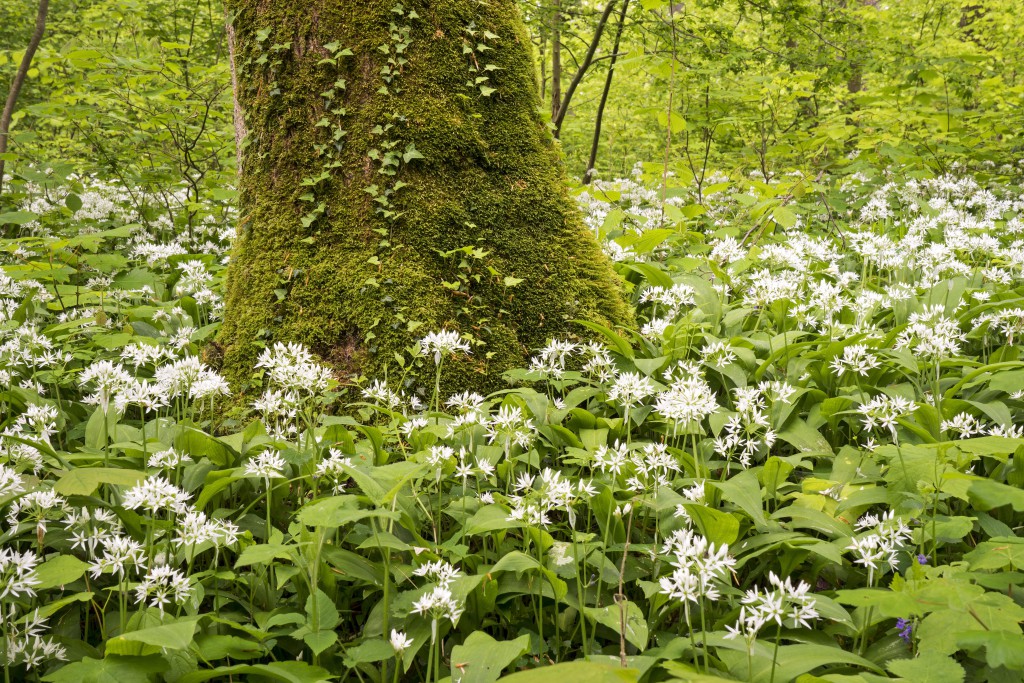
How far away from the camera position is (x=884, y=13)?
7.87 m

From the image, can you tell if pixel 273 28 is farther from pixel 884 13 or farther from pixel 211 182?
pixel 884 13

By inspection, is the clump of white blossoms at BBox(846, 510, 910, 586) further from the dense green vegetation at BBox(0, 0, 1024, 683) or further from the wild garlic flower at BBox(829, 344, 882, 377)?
the wild garlic flower at BBox(829, 344, 882, 377)

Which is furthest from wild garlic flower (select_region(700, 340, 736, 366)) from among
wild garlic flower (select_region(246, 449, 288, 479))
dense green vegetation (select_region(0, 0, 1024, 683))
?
wild garlic flower (select_region(246, 449, 288, 479))

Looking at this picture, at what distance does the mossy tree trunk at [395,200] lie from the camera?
109 inches

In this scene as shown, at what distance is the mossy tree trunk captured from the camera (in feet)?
9.09

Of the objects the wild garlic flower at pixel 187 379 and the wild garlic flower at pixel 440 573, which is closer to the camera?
the wild garlic flower at pixel 440 573

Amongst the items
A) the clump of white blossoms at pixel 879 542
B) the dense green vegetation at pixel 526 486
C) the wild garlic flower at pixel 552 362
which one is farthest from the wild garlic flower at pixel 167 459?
the clump of white blossoms at pixel 879 542

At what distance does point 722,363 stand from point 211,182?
5969mm

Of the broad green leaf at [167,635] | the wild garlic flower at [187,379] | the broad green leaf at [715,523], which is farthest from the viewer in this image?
the wild garlic flower at [187,379]

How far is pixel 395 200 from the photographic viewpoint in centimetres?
284

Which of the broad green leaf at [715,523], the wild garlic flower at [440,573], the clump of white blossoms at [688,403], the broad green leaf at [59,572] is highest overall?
the clump of white blossoms at [688,403]

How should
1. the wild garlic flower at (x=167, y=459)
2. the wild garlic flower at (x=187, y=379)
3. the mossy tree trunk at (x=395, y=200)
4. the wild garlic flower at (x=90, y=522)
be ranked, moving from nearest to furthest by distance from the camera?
the wild garlic flower at (x=90, y=522) < the wild garlic flower at (x=167, y=459) < the wild garlic flower at (x=187, y=379) < the mossy tree trunk at (x=395, y=200)

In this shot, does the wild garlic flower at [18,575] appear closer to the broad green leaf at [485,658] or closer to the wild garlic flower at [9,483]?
the wild garlic flower at [9,483]

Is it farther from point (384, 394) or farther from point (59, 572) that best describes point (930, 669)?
point (59, 572)
